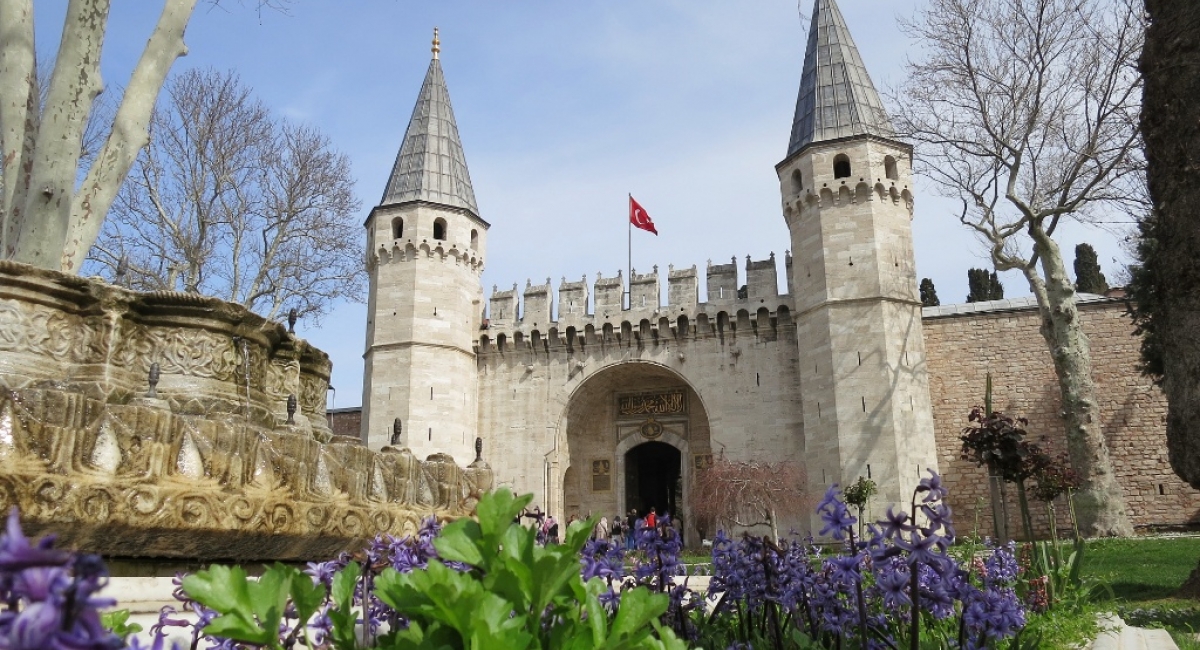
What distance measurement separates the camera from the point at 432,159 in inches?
961

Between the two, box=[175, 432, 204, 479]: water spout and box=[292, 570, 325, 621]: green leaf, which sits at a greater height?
box=[175, 432, 204, 479]: water spout

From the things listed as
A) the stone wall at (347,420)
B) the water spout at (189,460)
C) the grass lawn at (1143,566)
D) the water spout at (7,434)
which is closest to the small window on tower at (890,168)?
the grass lawn at (1143,566)

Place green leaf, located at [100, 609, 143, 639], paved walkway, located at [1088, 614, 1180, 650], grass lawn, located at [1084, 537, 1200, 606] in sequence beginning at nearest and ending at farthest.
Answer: green leaf, located at [100, 609, 143, 639] → paved walkway, located at [1088, 614, 1180, 650] → grass lawn, located at [1084, 537, 1200, 606]

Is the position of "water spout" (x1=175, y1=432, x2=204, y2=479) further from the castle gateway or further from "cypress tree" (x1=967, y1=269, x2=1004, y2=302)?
"cypress tree" (x1=967, y1=269, x2=1004, y2=302)

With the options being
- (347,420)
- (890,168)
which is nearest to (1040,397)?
(890,168)

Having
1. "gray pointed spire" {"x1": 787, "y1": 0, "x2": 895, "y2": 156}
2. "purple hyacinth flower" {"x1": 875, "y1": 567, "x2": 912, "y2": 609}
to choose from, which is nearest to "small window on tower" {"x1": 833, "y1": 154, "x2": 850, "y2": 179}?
"gray pointed spire" {"x1": 787, "y1": 0, "x2": 895, "y2": 156}

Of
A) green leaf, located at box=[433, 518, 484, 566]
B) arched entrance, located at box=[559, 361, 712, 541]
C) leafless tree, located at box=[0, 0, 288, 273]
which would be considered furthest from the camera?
arched entrance, located at box=[559, 361, 712, 541]

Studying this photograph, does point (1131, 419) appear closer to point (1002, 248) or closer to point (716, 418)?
point (1002, 248)

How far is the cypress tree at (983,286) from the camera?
109 ft

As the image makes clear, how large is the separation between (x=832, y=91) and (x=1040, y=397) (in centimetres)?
A: 915

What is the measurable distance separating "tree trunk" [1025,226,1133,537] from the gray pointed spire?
6.25m

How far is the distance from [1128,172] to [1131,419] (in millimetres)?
6366

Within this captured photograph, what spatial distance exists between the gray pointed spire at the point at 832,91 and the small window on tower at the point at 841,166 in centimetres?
52

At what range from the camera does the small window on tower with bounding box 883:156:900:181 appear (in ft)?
68.5
